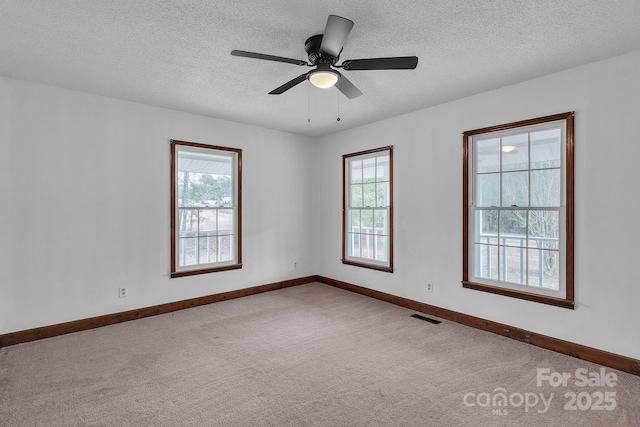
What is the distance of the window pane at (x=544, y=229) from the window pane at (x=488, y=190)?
16.3 inches

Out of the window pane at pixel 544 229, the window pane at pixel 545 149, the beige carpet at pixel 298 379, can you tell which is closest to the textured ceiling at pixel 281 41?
the window pane at pixel 545 149

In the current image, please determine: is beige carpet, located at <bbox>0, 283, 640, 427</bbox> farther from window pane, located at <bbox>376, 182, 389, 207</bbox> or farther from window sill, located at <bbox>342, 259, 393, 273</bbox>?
window pane, located at <bbox>376, 182, 389, 207</bbox>

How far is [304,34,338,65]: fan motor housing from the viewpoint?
2494 millimetres

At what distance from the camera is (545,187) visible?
11.2ft

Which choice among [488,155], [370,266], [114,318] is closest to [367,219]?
[370,266]

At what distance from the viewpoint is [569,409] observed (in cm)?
233

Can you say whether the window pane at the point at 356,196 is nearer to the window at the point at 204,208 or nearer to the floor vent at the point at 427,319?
the window at the point at 204,208

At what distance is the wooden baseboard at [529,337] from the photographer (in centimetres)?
286

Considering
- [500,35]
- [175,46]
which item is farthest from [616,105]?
[175,46]

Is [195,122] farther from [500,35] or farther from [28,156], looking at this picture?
[500,35]

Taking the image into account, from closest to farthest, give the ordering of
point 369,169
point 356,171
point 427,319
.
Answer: point 427,319, point 369,169, point 356,171

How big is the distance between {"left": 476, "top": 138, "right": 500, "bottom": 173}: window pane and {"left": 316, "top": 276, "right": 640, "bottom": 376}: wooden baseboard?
68.9 inches

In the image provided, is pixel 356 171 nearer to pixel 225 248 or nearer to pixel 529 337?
pixel 225 248

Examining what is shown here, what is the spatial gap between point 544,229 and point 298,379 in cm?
285
